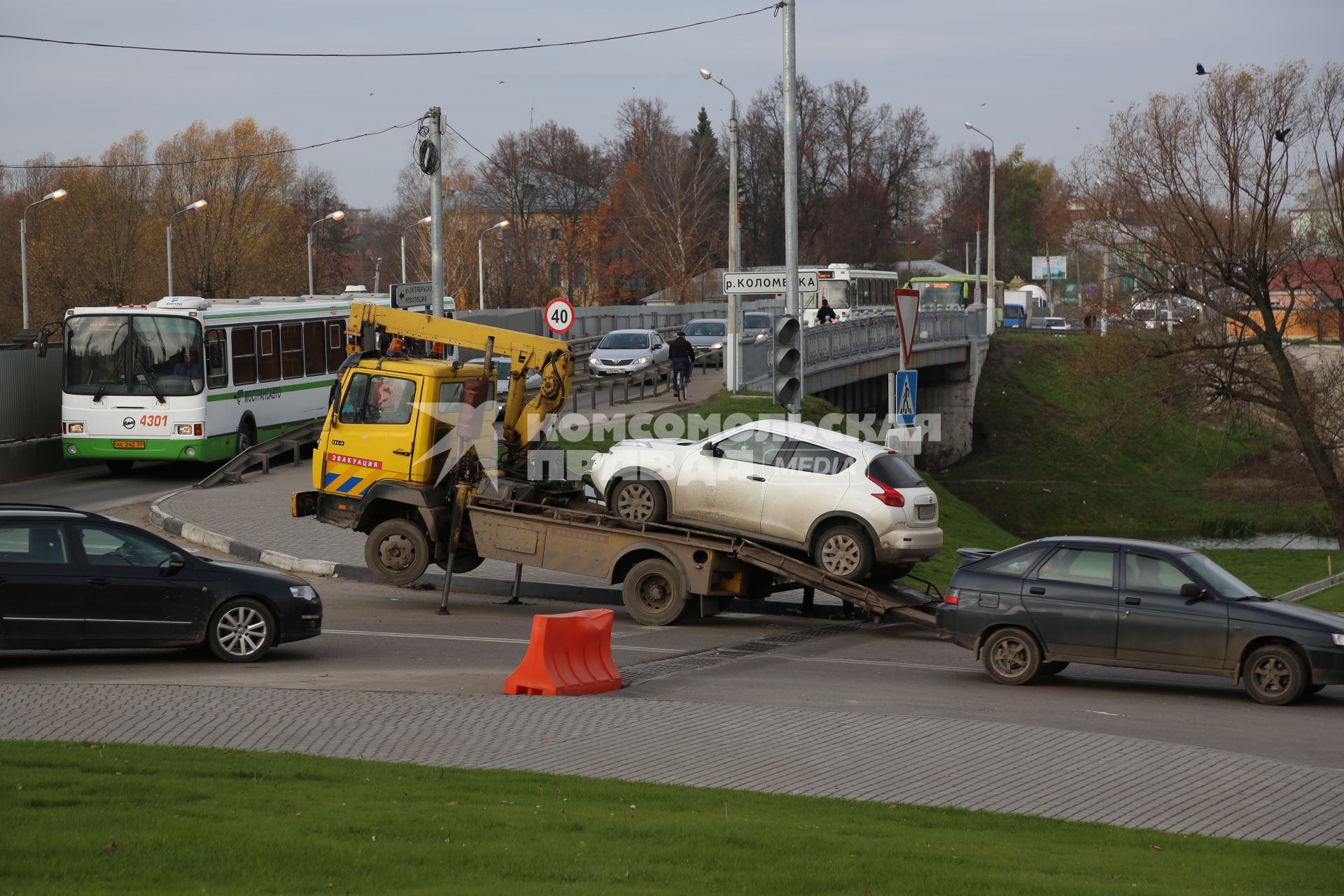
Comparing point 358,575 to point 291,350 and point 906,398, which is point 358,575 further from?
point 291,350

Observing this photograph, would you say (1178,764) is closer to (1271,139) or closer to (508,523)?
(508,523)

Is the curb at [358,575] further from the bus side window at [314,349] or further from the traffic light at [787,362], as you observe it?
the bus side window at [314,349]

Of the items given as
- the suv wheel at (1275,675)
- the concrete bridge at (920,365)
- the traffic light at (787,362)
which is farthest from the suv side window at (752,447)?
the concrete bridge at (920,365)

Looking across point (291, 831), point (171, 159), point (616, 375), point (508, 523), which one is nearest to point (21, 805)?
point (291, 831)

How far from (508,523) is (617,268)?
231 ft

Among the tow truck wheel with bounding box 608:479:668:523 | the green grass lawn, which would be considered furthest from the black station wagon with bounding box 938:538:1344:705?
the green grass lawn

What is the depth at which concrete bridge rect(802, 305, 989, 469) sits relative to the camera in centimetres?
4128

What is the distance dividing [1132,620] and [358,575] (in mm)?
9898

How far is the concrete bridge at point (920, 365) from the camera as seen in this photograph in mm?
41281

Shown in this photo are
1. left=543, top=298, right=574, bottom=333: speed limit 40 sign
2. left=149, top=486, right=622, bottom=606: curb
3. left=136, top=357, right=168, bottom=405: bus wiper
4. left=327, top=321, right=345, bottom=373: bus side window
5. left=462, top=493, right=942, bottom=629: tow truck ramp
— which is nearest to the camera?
left=462, top=493, right=942, bottom=629: tow truck ramp

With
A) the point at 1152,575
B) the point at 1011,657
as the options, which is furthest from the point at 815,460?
the point at 1152,575

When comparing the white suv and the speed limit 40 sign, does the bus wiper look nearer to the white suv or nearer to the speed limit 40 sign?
the speed limit 40 sign

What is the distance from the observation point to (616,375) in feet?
137

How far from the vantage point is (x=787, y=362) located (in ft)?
54.7
